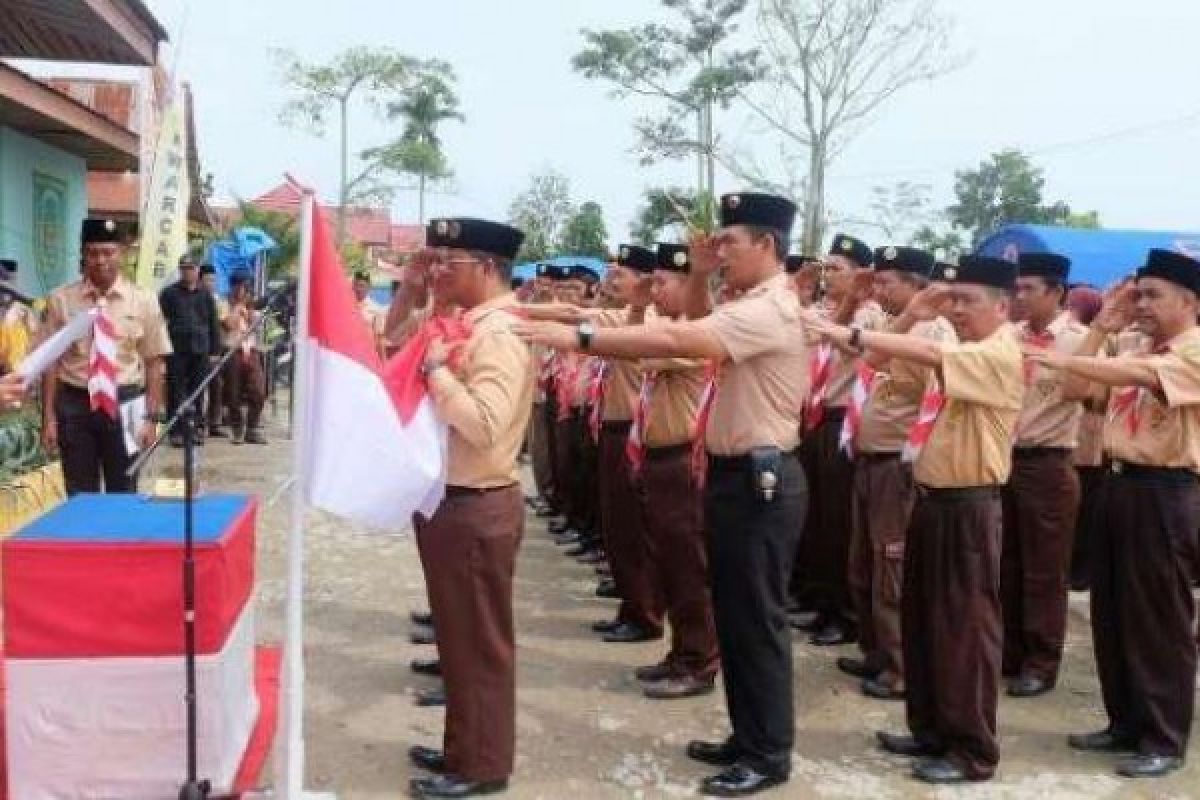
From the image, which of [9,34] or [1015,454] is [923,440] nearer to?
[1015,454]

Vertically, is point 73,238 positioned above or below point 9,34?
below

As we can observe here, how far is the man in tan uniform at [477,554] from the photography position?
396 centimetres

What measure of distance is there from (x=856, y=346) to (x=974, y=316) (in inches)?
20.9

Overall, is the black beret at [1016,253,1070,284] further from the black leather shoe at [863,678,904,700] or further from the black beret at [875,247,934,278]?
the black leather shoe at [863,678,904,700]

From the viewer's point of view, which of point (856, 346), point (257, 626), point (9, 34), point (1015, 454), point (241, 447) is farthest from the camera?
point (241, 447)

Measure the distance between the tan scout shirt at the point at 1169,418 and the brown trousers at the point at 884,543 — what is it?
3.11 feet

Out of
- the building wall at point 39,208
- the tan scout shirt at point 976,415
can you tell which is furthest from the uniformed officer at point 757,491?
the building wall at point 39,208

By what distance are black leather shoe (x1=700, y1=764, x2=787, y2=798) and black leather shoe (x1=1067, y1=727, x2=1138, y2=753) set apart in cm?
143

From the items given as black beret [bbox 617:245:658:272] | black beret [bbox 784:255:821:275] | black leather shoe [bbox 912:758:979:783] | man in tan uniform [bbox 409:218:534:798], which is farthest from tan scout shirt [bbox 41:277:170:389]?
black leather shoe [bbox 912:758:979:783]

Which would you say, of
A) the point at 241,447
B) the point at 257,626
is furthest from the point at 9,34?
the point at 257,626

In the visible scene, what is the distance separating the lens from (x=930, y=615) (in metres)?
4.39

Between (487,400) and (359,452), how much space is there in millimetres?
523

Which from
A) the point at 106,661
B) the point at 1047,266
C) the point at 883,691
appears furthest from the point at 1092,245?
the point at 106,661

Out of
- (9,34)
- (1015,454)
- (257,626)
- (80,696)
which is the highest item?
(9,34)
